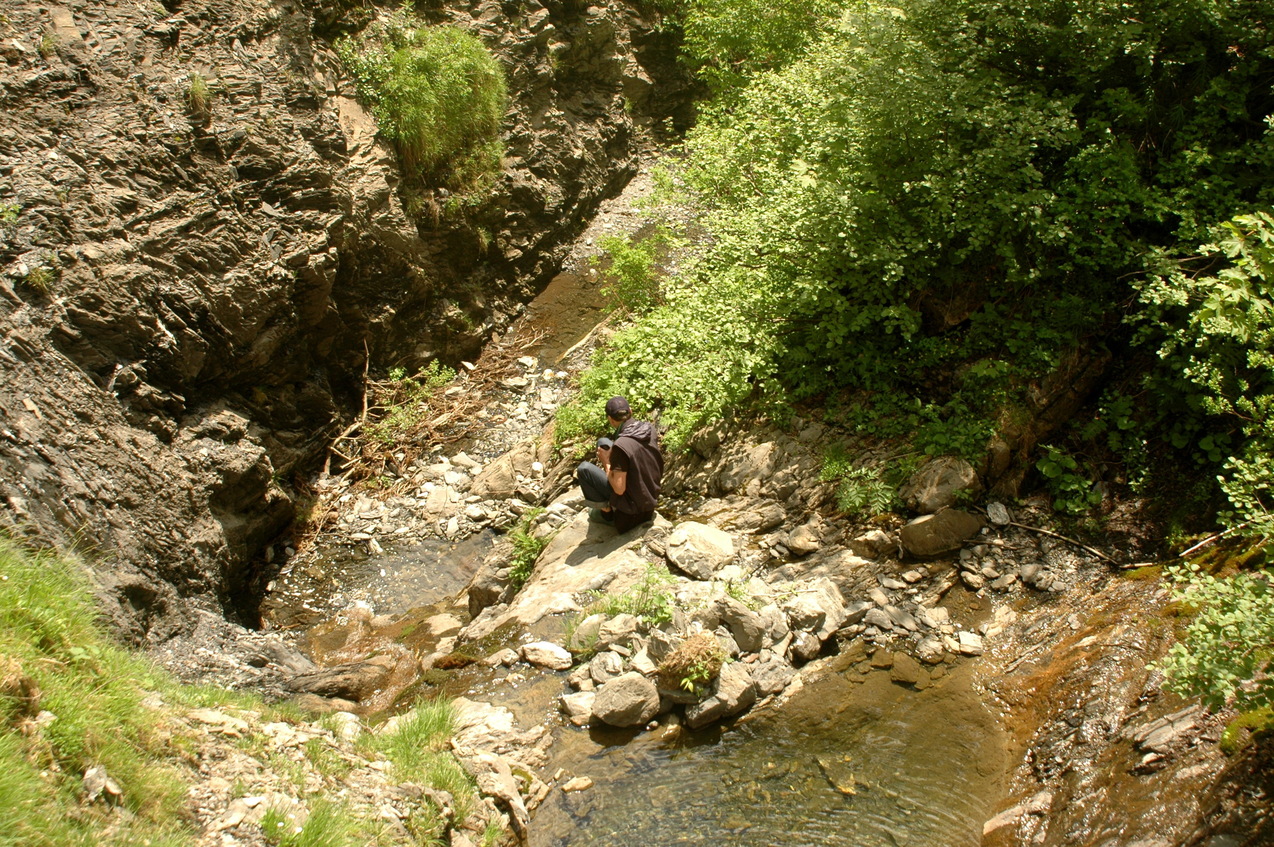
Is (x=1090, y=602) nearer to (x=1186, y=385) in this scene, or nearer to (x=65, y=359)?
(x=1186, y=385)

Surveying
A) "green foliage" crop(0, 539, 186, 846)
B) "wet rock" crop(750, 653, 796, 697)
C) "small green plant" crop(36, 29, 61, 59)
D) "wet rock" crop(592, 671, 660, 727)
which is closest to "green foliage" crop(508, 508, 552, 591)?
"wet rock" crop(592, 671, 660, 727)

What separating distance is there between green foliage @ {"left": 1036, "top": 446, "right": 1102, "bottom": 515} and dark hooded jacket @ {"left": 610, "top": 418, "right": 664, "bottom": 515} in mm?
3403

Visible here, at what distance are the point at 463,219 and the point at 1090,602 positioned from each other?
10.4 m

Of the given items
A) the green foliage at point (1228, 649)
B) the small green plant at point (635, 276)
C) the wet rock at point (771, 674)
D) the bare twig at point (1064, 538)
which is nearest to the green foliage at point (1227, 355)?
the green foliage at point (1228, 649)

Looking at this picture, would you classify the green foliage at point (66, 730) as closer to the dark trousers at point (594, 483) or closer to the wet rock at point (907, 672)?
the dark trousers at point (594, 483)

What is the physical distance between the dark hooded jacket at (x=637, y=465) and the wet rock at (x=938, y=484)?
2.26 metres

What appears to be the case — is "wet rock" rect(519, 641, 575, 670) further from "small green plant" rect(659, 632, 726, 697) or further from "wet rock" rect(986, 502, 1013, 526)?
"wet rock" rect(986, 502, 1013, 526)

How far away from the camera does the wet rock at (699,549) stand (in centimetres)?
627

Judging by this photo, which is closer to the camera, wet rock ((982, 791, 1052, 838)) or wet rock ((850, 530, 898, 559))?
wet rock ((982, 791, 1052, 838))

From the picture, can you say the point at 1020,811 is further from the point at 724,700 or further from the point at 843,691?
the point at 724,700

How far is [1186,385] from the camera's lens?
600 cm

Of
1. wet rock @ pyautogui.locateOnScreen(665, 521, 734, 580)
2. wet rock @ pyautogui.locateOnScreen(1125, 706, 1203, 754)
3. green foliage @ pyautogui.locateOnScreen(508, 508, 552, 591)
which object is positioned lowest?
green foliage @ pyautogui.locateOnScreen(508, 508, 552, 591)

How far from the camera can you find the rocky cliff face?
6121 millimetres

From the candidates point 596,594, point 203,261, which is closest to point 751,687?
point 596,594
